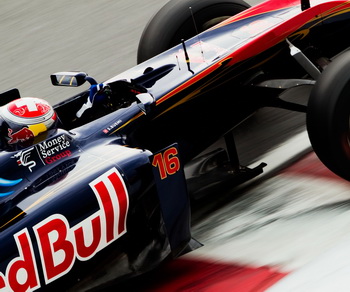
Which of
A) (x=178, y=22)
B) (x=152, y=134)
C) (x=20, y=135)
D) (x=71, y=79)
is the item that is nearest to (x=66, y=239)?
(x=20, y=135)

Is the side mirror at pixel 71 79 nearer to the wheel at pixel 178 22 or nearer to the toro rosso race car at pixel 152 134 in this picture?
the toro rosso race car at pixel 152 134

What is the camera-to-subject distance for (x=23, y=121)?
13.6 ft

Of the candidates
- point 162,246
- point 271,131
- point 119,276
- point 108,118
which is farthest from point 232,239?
point 271,131

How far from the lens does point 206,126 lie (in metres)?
5.00

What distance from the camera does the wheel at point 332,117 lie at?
4.40m

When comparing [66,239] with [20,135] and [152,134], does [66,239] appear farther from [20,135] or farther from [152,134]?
[152,134]

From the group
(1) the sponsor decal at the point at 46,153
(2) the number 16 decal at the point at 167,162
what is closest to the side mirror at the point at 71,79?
(1) the sponsor decal at the point at 46,153

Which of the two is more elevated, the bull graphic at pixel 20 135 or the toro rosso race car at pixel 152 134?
the bull graphic at pixel 20 135

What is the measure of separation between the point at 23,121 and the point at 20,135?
8 cm

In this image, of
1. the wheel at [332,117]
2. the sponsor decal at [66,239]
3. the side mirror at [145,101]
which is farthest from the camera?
the side mirror at [145,101]

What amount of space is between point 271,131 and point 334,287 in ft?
8.44

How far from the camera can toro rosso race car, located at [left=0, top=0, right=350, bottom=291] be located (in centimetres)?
388

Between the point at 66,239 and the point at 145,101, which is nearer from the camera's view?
the point at 66,239

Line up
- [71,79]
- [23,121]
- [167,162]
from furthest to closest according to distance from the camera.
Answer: [71,79]
[167,162]
[23,121]
